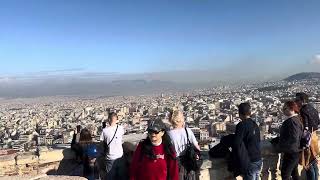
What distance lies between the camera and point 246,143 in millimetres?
4777

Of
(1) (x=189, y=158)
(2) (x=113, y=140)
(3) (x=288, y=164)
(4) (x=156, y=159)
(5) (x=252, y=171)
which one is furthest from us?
(2) (x=113, y=140)

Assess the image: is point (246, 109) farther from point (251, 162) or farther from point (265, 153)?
point (265, 153)

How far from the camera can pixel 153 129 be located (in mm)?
4082

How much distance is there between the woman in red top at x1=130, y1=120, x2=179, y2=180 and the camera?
4.14 m

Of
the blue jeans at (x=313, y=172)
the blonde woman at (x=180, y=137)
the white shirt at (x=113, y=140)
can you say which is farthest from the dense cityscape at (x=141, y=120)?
the blue jeans at (x=313, y=172)

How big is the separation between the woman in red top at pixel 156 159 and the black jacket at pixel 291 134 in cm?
172

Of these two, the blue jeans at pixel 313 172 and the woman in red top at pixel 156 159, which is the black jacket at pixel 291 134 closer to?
the blue jeans at pixel 313 172

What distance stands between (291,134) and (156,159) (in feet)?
6.44

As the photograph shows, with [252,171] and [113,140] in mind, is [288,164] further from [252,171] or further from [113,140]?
[113,140]

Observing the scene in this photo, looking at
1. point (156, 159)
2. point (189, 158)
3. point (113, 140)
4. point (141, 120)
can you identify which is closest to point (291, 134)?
point (189, 158)

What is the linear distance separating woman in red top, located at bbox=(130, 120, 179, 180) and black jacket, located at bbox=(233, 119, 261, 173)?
880 millimetres

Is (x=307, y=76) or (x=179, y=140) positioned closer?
(x=179, y=140)

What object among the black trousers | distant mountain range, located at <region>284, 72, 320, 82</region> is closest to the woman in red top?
the black trousers

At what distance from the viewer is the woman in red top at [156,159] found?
4.14 meters
